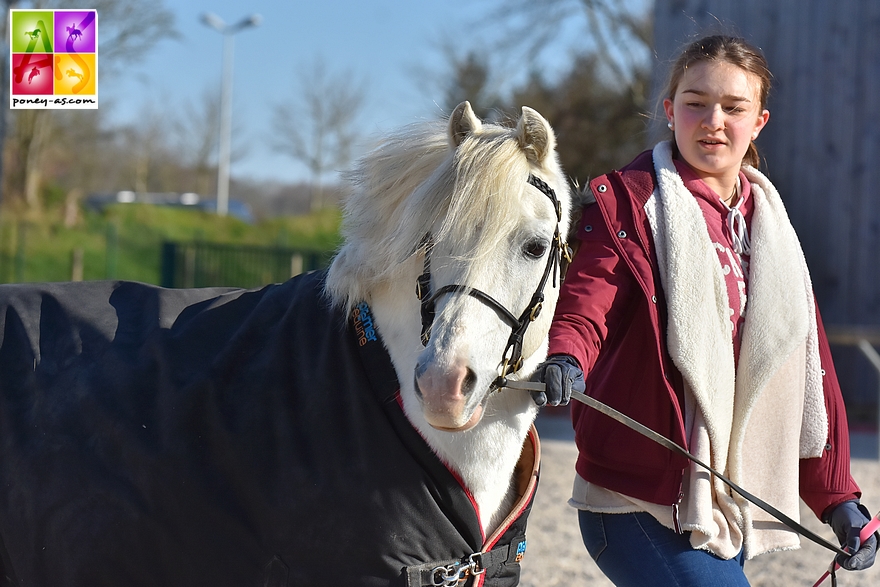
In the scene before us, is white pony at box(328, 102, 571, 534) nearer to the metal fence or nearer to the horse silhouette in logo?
the horse silhouette in logo

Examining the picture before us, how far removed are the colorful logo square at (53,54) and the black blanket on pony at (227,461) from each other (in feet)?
6.25

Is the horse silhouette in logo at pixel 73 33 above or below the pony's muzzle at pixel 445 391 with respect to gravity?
above

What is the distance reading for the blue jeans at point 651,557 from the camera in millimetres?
1731

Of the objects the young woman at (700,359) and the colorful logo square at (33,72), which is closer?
the young woman at (700,359)

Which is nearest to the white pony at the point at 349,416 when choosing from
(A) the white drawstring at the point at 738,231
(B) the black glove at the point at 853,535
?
(A) the white drawstring at the point at 738,231

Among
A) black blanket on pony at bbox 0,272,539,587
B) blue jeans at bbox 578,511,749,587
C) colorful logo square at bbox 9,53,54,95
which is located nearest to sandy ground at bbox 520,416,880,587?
blue jeans at bbox 578,511,749,587

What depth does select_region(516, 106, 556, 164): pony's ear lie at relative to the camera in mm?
1757

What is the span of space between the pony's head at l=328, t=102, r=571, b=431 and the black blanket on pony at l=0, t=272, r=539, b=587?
0.11m

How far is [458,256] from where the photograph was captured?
1.62m

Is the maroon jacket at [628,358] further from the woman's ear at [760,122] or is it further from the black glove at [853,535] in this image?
the woman's ear at [760,122]

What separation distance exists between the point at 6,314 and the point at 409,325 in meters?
1.18

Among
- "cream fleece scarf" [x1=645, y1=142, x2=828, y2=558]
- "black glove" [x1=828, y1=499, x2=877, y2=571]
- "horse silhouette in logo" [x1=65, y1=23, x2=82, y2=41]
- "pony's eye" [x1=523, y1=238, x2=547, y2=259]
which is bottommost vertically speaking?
"black glove" [x1=828, y1=499, x2=877, y2=571]

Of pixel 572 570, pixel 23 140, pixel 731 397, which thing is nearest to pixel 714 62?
pixel 731 397

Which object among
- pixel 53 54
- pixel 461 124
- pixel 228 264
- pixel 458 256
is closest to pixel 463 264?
pixel 458 256
